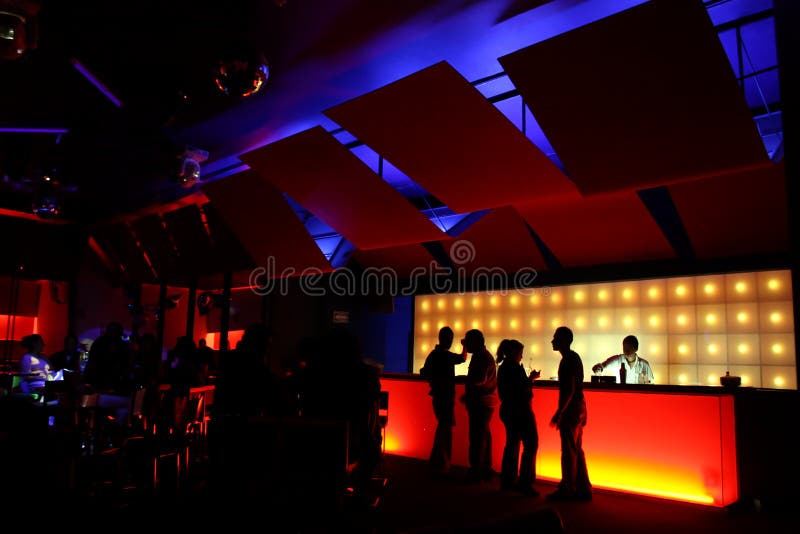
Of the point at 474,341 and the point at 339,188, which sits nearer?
the point at 474,341

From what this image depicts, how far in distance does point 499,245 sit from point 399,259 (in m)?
2.33

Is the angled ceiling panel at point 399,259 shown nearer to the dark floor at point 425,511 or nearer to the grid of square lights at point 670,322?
the grid of square lights at point 670,322

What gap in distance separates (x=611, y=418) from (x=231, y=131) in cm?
547

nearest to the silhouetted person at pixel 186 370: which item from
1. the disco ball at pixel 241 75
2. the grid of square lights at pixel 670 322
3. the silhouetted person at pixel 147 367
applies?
the silhouetted person at pixel 147 367

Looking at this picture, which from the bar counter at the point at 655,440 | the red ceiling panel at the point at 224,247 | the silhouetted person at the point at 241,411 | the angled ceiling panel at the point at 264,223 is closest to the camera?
the silhouetted person at the point at 241,411

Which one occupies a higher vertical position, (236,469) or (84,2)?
(84,2)

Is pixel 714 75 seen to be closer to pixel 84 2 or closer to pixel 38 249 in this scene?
pixel 84 2

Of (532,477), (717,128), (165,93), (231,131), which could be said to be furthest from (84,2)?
(532,477)

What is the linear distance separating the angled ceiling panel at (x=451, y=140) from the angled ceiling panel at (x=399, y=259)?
Result: 384 centimetres

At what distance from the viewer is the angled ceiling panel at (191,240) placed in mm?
11727

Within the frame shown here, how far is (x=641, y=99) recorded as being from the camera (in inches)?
205

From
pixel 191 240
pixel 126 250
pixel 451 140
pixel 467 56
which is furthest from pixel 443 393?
pixel 126 250

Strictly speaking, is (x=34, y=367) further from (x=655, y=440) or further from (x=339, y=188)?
(x=655, y=440)

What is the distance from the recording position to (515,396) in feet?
19.8
